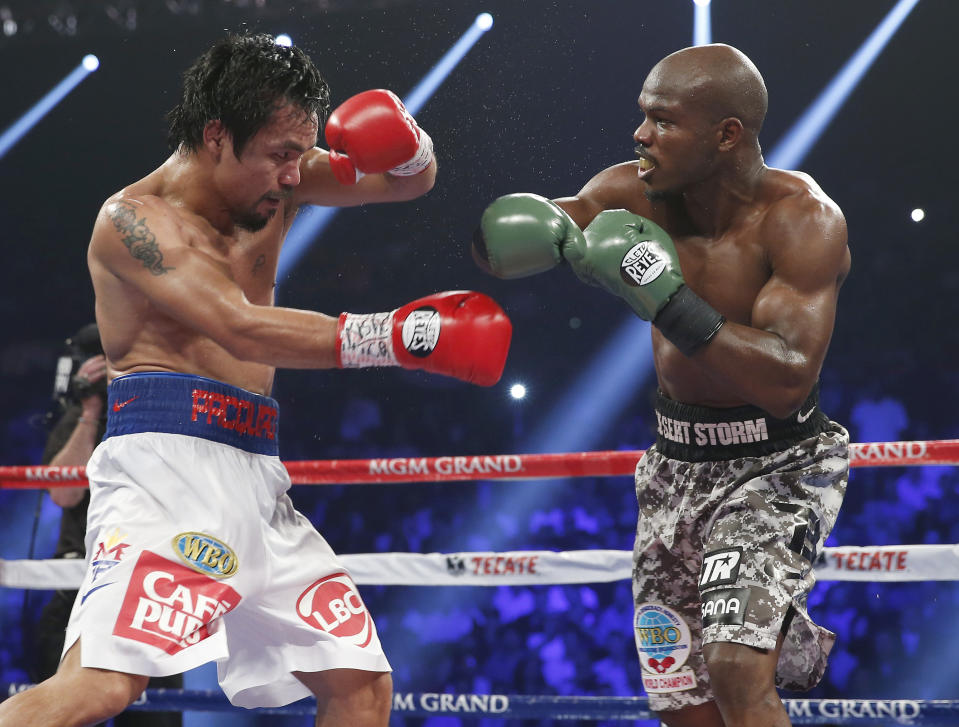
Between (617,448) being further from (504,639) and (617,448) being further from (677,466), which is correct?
(677,466)

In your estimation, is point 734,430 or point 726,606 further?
point 734,430

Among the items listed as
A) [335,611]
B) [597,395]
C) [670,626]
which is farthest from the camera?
[597,395]

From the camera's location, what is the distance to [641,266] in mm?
1594

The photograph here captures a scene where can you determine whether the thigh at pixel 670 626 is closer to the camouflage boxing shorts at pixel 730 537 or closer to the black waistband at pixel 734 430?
the camouflage boxing shorts at pixel 730 537

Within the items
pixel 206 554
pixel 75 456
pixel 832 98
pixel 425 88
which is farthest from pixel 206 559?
pixel 832 98

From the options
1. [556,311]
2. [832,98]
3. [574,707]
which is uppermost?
[832,98]

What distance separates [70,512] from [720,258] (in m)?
2.12

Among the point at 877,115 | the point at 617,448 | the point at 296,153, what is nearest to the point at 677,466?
the point at 296,153

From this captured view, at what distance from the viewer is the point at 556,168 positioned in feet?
12.7

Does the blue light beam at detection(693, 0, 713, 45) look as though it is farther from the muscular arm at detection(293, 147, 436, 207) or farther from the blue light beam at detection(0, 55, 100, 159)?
the blue light beam at detection(0, 55, 100, 159)

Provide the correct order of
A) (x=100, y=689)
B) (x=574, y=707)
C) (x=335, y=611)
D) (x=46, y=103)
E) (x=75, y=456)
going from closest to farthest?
(x=100, y=689) → (x=335, y=611) → (x=574, y=707) → (x=75, y=456) → (x=46, y=103)

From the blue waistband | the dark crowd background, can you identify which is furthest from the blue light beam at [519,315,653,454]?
the blue waistband

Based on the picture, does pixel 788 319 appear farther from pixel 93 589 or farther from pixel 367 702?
pixel 93 589

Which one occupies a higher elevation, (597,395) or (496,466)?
(597,395)
